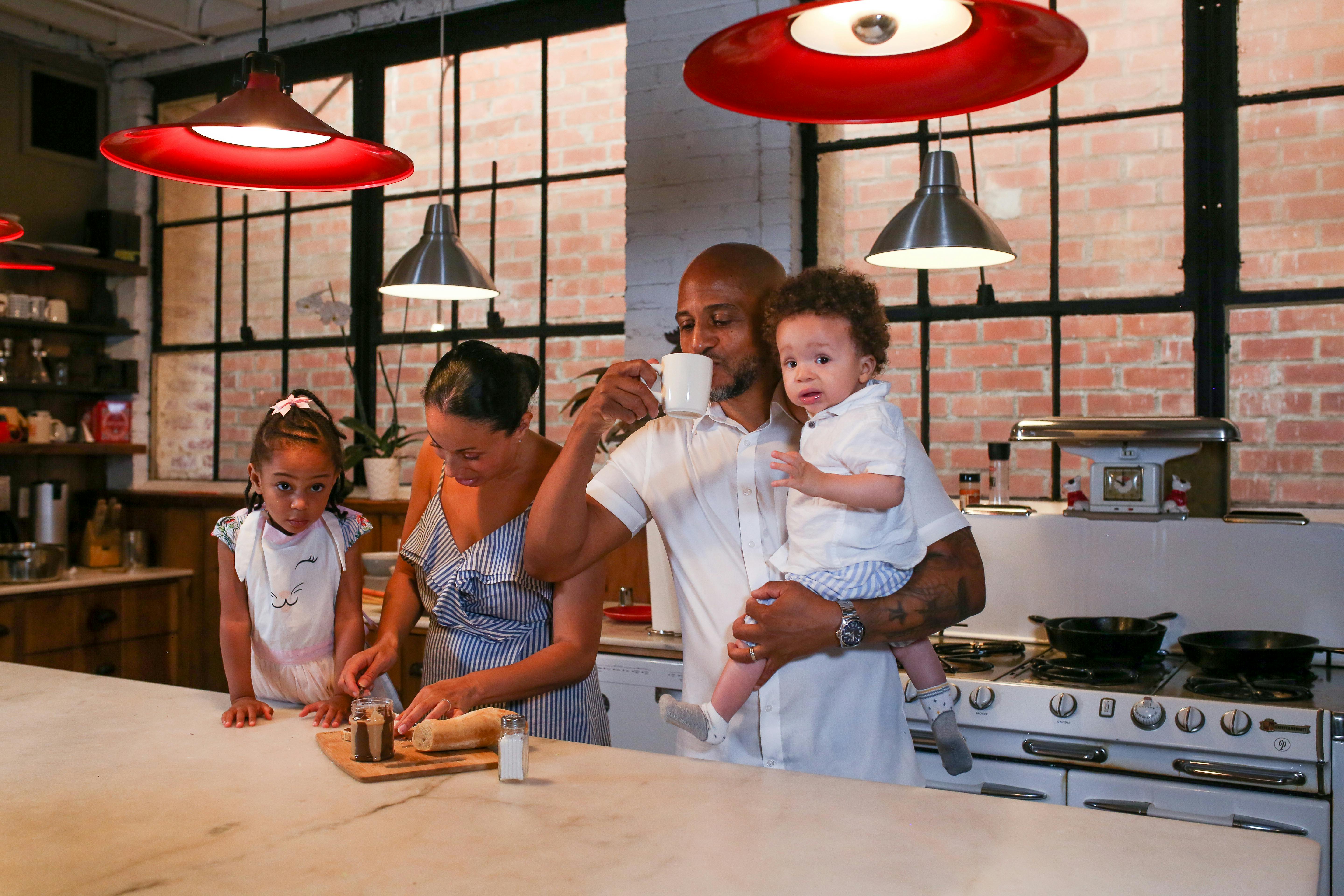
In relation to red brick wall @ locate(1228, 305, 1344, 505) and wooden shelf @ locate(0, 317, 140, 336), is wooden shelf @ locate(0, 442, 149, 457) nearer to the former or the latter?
wooden shelf @ locate(0, 317, 140, 336)

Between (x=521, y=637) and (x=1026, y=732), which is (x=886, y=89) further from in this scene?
(x=1026, y=732)

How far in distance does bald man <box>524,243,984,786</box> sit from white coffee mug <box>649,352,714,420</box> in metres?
0.08

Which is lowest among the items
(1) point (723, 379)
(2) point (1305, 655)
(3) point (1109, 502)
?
(2) point (1305, 655)

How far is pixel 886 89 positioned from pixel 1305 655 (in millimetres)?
2028

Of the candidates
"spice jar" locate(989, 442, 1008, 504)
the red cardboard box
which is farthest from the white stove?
the red cardboard box

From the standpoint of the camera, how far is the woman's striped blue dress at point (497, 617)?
1893 mm

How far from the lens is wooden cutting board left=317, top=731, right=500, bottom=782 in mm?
1387

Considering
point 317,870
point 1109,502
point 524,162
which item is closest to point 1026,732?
point 1109,502

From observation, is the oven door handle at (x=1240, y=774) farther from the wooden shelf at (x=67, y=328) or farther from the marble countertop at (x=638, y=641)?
the wooden shelf at (x=67, y=328)

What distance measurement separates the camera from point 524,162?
4.55 m

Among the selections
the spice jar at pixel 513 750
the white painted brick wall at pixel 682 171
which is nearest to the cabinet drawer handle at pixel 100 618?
the white painted brick wall at pixel 682 171

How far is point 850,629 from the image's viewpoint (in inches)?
64.9

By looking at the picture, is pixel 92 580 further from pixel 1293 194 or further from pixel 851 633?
pixel 1293 194

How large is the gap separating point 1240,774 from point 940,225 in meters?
1.47
